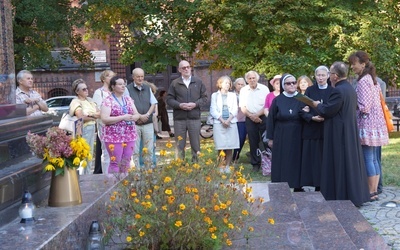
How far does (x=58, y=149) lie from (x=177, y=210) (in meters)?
1.41

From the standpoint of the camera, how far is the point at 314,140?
10.5 meters

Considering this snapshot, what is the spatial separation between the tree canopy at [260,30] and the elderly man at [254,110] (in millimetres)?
6933

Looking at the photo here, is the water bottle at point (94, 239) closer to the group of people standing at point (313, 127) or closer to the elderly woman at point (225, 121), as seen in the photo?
the group of people standing at point (313, 127)

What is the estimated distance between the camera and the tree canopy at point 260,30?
21484 millimetres

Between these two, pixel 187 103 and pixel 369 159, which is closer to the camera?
pixel 369 159

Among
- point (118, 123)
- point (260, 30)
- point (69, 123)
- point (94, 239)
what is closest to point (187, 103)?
point (69, 123)

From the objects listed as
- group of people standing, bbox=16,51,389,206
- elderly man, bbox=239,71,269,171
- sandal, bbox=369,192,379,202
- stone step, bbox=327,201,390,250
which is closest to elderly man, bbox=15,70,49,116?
group of people standing, bbox=16,51,389,206

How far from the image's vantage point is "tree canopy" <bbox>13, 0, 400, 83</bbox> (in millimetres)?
21484

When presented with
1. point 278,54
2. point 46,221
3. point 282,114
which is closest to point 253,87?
point 282,114

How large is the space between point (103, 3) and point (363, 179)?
12.9m

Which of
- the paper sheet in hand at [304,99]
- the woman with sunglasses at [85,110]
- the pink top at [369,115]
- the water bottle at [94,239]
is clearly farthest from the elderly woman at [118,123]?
the water bottle at [94,239]

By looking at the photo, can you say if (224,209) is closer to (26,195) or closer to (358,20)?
(26,195)

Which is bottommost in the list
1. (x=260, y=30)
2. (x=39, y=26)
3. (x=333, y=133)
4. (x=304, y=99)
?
(x=333, y=133)

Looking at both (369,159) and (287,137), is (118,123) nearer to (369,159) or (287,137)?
(287,137)
